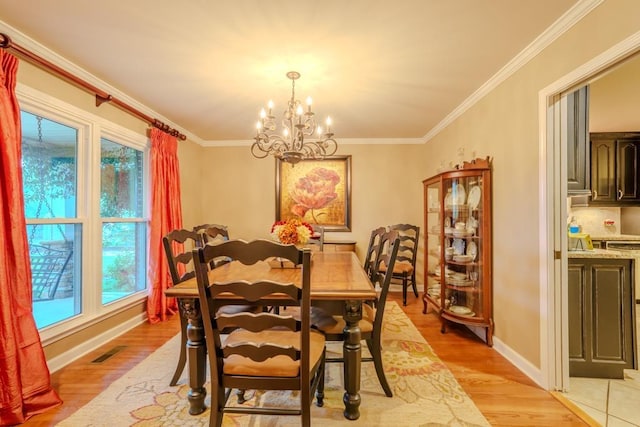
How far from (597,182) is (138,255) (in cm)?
598

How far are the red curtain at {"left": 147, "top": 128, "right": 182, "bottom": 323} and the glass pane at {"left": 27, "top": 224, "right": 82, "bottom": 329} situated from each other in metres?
0.71

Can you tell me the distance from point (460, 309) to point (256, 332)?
2.28m

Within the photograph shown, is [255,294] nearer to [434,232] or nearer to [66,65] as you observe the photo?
[66,65]

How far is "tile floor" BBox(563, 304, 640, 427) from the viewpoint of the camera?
1.66m

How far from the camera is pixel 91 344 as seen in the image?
2502 mm

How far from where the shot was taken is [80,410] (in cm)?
174

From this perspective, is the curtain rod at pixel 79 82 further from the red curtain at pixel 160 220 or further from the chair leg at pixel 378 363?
the chair leg at pixel 378 363

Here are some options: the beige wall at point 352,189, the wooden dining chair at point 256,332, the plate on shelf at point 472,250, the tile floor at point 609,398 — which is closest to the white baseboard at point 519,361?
the tile floor at point 609,398

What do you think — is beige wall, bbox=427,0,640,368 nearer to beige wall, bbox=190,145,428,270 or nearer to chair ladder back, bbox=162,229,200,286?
beige wall, bbox=190,145,428,270

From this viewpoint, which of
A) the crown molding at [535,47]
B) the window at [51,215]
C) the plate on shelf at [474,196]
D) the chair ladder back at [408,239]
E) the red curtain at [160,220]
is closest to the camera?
the crown molding at [535,47]

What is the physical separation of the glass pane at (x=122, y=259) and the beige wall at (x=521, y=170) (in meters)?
3.58

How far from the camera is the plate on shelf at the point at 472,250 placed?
2764 millimetres

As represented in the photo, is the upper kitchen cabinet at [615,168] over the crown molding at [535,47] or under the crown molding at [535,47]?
under

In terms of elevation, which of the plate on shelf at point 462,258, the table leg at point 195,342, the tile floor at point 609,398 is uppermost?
the plate on shelf at point 462,258
